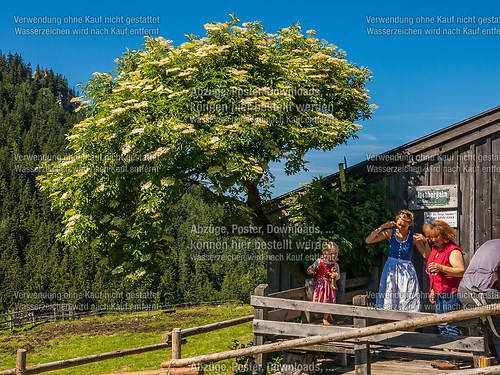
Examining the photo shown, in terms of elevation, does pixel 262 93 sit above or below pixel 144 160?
above

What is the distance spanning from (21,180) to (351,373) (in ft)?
443

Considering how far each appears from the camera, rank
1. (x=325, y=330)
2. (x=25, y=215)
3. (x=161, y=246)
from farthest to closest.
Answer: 1. (x=25, y=215)
2. (x=161, y=246)
3. (x=325, y=330)

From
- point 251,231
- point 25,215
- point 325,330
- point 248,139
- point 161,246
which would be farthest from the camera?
point 25,215

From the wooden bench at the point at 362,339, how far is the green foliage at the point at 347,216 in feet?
12.1

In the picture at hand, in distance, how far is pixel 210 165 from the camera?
1334 cm

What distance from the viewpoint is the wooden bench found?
30.3 ft

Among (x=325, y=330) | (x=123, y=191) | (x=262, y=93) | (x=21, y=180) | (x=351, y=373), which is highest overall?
(x=21, y=180)

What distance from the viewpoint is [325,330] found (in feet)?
32.8

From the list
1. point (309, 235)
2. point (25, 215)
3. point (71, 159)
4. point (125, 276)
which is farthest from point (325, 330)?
point (25, 215)

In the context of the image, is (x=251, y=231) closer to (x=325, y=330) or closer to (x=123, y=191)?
(x=123, y=191)

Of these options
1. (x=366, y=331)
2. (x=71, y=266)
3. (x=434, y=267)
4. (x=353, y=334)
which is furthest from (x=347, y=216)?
(x=71, y=266)

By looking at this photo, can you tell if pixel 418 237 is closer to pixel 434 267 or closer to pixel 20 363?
pixel 434 267

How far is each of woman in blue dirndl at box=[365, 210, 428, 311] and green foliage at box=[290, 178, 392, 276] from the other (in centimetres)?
213

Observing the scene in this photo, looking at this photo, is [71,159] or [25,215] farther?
[25,215]
